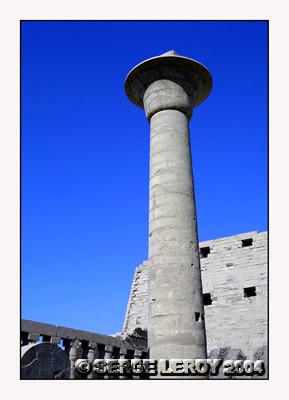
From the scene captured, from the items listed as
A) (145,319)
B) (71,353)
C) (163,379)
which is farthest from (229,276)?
(163,379)

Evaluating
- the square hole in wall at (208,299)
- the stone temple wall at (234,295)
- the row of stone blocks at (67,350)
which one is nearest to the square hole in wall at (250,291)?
the stone temple wall at (234,295)

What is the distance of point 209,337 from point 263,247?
14.0 ft

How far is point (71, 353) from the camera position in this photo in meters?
10.8

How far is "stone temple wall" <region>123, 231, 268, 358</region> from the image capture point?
18578 mm

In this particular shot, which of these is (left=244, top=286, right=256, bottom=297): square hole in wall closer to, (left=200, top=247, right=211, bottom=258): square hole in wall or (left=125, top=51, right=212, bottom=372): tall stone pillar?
(left=200, top=247, right=211, bottom=258): square hole in wall

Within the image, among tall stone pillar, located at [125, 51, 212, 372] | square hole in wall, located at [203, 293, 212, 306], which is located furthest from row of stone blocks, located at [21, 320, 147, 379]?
square hole in wall, located at [203, 293, 212, 306]

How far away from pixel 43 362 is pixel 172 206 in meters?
3.83

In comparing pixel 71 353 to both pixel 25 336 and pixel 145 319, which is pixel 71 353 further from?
pixel 145 319

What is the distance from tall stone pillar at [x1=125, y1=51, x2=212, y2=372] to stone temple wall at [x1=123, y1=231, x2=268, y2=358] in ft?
35.5

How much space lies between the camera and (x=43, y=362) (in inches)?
360

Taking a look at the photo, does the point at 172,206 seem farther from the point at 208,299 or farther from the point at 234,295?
the point at 208,299

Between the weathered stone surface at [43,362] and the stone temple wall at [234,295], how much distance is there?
33.4 ft

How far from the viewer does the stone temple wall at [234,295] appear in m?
18.6

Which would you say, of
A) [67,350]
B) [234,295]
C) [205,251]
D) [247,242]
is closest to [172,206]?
[67,350]
